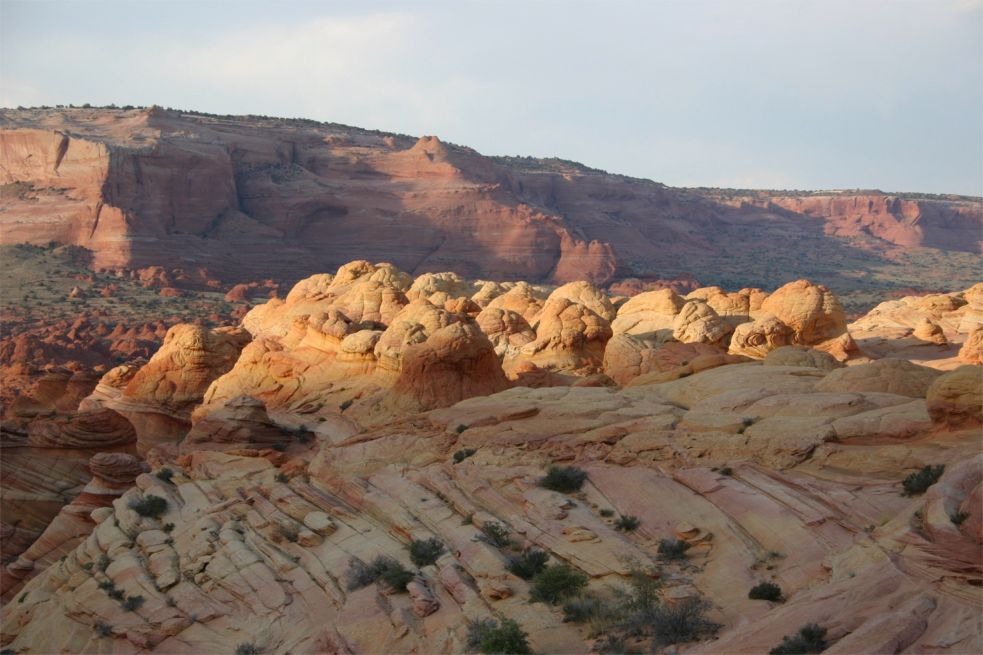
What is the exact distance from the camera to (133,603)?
1839 centimetres

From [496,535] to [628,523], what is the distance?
207 cm

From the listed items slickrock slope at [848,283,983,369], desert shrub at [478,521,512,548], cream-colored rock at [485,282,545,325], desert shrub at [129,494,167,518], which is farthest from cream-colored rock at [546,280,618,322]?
desert shrub at [478,521,512,548]

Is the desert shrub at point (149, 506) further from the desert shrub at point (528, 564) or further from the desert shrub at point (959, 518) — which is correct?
the desert shrub at point (959, 518)

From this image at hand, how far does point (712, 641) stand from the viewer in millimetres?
12086

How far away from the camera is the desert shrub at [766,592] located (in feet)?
42.3

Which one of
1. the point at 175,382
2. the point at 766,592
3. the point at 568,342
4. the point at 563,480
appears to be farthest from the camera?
the point at 175,382

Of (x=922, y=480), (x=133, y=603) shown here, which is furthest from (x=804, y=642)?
(x=133, y=603)

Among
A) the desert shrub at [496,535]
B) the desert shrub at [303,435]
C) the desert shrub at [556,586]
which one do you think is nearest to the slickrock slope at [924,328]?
the desert shrub at [303,435]

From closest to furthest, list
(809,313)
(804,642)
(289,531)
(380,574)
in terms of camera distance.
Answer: (804,642) → (380,574) → (289,531) → (809,313)

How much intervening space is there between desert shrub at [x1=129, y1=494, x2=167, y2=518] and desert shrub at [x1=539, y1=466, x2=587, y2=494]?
8524 mm

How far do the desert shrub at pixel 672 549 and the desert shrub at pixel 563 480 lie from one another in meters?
2.77

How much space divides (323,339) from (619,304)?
1493 cm

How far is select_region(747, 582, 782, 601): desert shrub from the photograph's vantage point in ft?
42.3

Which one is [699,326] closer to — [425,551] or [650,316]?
[650,316]
